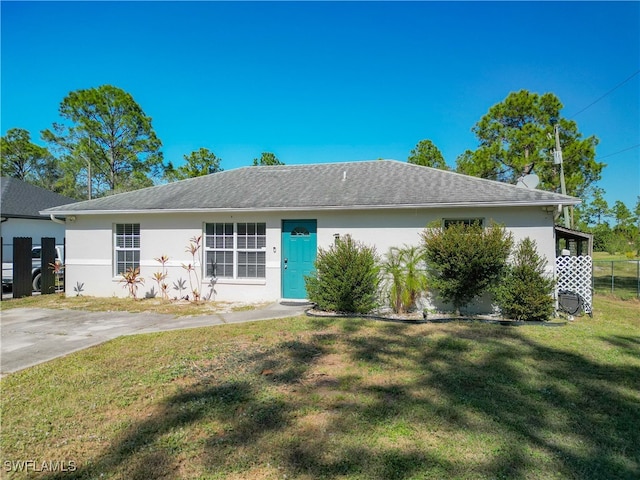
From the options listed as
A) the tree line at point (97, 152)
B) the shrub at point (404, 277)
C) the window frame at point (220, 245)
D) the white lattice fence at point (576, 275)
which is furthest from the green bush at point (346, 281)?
the tree line at point (97, 152)

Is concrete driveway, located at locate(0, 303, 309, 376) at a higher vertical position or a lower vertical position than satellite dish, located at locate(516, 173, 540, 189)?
lower

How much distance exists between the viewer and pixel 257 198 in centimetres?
1045

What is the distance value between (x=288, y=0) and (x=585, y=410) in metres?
11.4

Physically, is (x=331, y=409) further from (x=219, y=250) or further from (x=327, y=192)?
(x=219, y=250)

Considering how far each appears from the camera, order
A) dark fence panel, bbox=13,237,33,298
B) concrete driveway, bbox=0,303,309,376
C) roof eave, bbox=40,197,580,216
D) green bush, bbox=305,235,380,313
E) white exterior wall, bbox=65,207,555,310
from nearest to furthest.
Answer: concrete driveway, bbox=0,303,309,376
roof eave, bbox=40,197,580,216
green bush, bbox=305,235,380,313
white exterior wall, bbox=65,207,555,310
dark fence panel, bbox=13,237,33,298

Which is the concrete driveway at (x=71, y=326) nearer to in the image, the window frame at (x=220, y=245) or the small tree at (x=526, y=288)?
the window frame at (x=220, y=245)

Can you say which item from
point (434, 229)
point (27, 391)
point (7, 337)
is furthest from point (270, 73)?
point (27, 391)

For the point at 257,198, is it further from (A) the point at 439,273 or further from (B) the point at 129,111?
(B) the point at 129,111

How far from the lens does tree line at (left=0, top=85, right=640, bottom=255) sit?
19.5 m

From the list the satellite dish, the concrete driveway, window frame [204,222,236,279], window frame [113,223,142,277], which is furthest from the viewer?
window frame [113,223,142,277]

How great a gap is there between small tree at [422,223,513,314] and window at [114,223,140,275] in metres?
9.09

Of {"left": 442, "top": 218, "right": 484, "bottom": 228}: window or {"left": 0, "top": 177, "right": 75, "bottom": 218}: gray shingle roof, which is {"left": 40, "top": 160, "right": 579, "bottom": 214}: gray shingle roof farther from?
{"left": 0, "top": 177, "right": 75, "bottom": 218}: gray shingle roof

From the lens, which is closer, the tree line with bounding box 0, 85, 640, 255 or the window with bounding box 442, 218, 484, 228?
the window with bounding box 442, 218, 484, 228

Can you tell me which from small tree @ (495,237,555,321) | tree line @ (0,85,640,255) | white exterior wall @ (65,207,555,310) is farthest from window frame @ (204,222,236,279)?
tree line @ (0,85,640,255)
